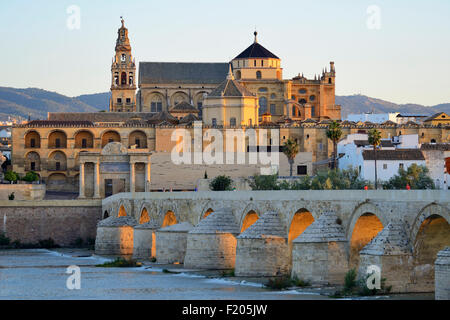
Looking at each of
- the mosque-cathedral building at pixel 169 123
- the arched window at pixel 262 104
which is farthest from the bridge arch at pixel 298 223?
the arched window at pixel 262 104

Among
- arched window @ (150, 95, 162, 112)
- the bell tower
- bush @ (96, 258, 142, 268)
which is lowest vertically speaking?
bush @ (96, 258, 142, 268)

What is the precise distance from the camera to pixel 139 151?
88.8 metres

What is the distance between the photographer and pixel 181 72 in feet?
387

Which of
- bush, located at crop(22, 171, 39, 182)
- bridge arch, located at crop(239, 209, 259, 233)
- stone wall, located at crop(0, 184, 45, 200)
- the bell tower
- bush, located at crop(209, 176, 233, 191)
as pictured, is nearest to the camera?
bridge arch, located at crop(239, 209, 259, 233)

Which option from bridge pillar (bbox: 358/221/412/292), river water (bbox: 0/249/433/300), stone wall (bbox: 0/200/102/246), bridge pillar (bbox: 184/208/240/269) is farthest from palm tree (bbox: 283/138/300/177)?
bridge pillar (bbox: 358/221/412/292)

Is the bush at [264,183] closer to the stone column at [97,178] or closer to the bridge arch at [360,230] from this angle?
the stone column at [97,178]

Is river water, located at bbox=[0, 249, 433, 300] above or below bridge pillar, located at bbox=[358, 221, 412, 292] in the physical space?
below

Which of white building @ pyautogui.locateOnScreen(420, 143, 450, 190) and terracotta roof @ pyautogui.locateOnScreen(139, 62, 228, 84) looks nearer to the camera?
white building @ pyautogui.locateOnScreen(420, 143, 450, 190)

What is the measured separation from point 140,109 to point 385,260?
8801cm

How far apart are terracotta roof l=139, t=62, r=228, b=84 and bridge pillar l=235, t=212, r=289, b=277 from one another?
77953mm

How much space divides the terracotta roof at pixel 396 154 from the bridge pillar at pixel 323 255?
132 ft

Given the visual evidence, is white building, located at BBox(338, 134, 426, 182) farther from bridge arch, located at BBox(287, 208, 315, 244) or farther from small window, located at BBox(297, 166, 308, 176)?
bridge arch, located at BBox(287, 208, 315, 244)

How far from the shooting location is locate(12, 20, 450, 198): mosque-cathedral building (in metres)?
87.6
